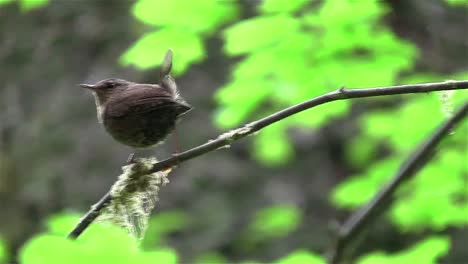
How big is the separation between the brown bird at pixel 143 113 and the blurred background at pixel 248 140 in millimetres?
1220

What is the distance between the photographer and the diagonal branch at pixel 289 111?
1390mm

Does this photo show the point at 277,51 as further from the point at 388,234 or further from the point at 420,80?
the point at 388,234

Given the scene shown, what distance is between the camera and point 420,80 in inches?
179

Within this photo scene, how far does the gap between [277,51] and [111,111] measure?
4.09 ft

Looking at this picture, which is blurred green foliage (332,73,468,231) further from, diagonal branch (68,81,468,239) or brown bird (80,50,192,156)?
diagonal branch (68,81,468,239)

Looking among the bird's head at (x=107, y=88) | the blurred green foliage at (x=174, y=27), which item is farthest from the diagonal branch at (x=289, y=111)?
the blurred green foliage at (x=174, y=27)

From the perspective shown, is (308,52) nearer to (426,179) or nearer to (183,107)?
(426,179)

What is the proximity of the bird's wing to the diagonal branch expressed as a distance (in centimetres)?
31

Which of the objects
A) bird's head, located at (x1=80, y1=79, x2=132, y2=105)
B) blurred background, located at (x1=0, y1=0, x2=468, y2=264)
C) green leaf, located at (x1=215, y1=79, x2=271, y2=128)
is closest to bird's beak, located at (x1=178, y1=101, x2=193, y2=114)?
bird's head, located at (x1=80, y1=79, x2=132, y2=105)

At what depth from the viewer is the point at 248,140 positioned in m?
6.48

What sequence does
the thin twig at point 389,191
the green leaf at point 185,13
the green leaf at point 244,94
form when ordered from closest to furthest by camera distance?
the thin twig at point 389,191 < the green leaf at point 185,13 < the green leaf at point 244,94

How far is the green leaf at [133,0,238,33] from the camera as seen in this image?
8.53ft

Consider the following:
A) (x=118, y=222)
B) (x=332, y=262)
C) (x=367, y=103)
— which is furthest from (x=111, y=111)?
(x=367, y=103)

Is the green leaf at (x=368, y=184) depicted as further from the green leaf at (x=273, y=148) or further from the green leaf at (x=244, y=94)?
the green leaf at (x=273, y=148)
